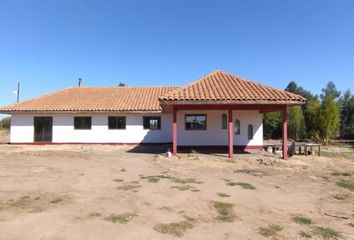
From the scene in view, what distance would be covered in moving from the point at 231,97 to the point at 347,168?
6.03 m

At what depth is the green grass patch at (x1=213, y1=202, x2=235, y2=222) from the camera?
691 cm

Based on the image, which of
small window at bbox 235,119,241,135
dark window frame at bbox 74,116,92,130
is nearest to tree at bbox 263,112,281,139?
small window at bbox 235,119,241,135

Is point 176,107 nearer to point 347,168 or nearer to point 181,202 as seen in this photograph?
point 347,168

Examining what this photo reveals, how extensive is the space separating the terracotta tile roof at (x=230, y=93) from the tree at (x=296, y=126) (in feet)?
68.2

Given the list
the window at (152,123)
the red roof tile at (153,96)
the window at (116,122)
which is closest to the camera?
the red roof tile at (153,96)

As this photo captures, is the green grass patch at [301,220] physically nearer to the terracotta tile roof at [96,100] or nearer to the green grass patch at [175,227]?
the green grass patch at [175,227]

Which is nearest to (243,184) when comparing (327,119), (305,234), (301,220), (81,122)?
(301,220)

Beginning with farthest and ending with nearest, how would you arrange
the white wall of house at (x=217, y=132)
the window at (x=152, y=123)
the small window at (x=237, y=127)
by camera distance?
the window at (x=152, y=123) < the white wall of house at (x=217, y=132) < the small window at (x=237, y=127)

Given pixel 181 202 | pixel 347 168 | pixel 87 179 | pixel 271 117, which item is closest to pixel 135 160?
pixel 87 179

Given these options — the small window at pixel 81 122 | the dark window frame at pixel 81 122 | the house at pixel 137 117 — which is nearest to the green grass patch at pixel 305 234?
the house at pixel 137 117

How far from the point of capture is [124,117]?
25328 millimetres

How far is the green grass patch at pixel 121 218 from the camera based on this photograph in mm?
6531

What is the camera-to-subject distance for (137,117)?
82.7 ft

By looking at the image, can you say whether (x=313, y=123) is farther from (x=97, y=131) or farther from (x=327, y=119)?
(x=97, y=131)
